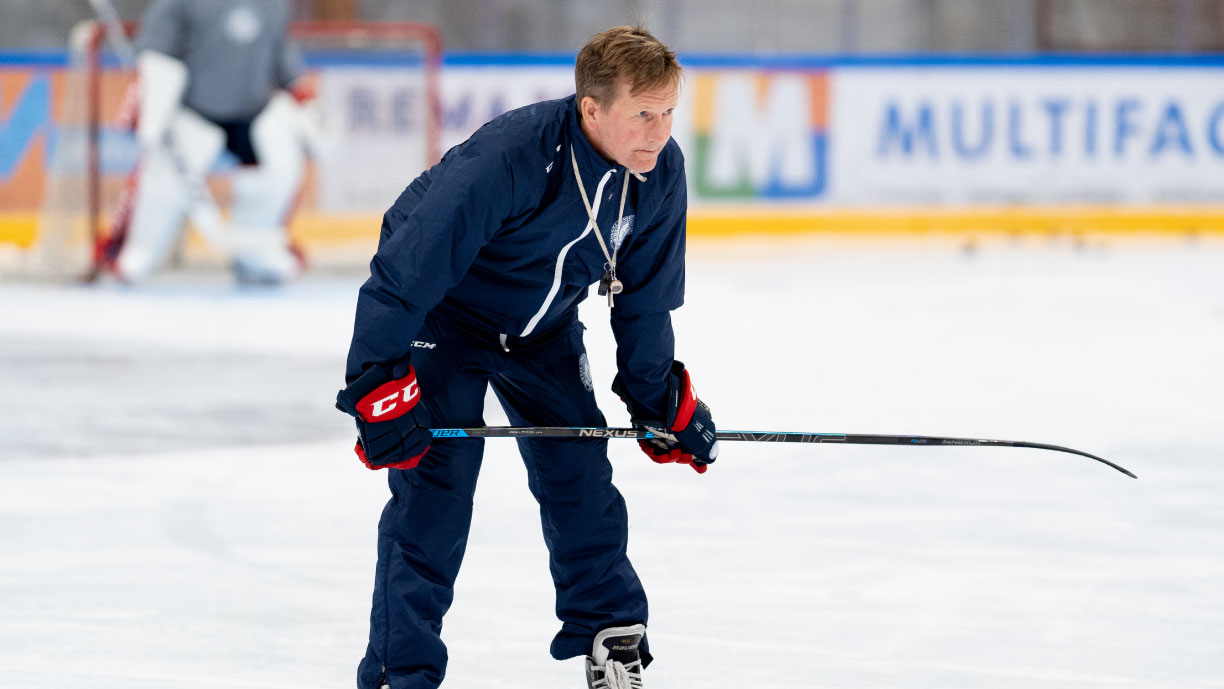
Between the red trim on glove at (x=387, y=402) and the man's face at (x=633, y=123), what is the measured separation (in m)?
0.40

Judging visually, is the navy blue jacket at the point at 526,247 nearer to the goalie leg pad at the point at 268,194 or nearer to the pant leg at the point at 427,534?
the pant leg at the point at 427,534

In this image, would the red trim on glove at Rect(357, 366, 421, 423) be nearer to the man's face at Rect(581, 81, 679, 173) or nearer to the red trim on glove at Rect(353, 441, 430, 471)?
the red trim on glove at Rect(353, 441, 430, 471)

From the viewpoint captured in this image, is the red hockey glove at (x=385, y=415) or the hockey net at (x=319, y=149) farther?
the hockey net at (x=319, y=149)

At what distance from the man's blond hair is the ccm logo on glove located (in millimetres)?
436

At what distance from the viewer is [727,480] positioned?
146 inches

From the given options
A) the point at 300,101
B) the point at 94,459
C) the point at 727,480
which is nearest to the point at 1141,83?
the point at 300,101

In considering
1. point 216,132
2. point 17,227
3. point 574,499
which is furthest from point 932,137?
point 574,499

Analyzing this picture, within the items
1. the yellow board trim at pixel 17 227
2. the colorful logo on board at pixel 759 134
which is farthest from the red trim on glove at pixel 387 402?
the colorful logo on board at pixel 759 134

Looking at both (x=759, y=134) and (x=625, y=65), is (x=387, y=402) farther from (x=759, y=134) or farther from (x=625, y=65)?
(x=759, y=134)

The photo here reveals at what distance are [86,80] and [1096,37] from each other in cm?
560

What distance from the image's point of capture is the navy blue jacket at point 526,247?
202 centimetres

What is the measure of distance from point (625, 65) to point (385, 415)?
53 cm

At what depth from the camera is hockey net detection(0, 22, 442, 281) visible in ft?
24.8

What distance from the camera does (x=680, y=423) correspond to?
7.47 ft
